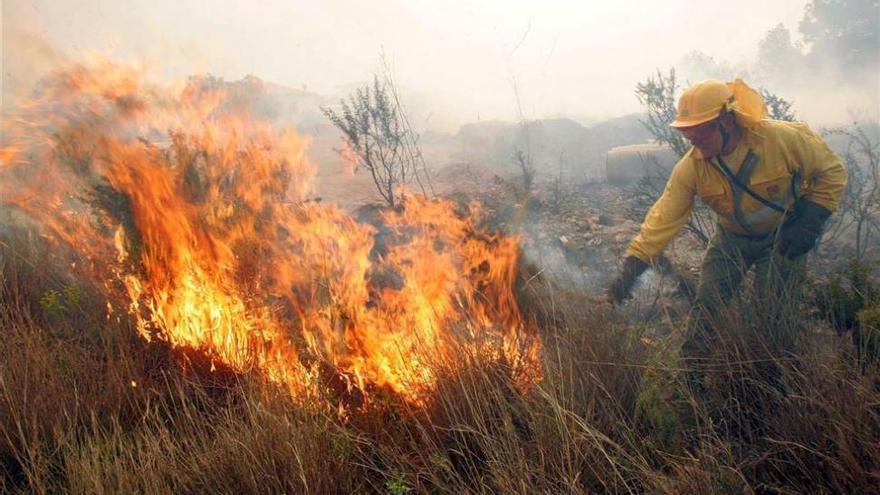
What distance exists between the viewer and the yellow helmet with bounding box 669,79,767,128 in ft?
9.58

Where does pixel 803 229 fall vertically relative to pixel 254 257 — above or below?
below

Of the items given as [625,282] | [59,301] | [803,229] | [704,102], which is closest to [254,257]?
[59,301]

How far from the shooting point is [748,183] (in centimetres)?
306

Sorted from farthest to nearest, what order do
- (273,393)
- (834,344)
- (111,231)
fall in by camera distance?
(111,231) < (834,344) < (273,393)

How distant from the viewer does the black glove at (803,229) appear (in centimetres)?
290

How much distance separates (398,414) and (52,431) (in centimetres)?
177

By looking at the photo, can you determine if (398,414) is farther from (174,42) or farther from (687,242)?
(174,42)

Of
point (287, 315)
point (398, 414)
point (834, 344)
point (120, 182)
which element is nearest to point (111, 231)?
point (120, 182)

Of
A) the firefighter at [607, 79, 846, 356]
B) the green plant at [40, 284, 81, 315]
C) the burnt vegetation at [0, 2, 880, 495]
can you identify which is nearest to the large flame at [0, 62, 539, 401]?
the burnt vegetation at [0, 2, 880, 495]

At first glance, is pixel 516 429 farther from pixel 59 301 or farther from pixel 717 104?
pixel 59 301

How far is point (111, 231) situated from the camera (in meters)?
3.88

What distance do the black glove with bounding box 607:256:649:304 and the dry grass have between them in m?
0.41

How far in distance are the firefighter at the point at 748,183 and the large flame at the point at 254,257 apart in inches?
41.7

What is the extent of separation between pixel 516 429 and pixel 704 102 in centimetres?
230
